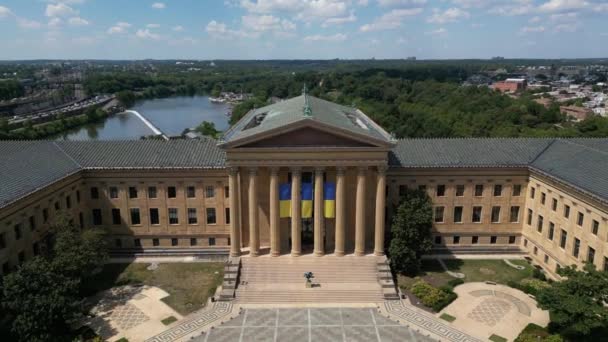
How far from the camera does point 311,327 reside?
4116 centimetres

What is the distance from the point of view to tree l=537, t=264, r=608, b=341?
112 feet

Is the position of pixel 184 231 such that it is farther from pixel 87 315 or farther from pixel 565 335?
pixel 565 335

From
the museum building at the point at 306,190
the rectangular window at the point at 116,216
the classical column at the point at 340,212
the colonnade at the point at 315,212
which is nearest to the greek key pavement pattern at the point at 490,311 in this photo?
the museum building at the point at 306,190

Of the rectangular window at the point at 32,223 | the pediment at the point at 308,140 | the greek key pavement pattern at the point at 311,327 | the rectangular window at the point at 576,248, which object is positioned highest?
the pediment at the point at 308,140

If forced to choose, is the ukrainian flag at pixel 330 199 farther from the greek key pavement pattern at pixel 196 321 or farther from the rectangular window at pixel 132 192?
the rectangular window at pixel 132 192

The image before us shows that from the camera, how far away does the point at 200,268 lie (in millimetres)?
53281

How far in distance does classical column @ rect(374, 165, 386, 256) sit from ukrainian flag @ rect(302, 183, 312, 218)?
24.3ft

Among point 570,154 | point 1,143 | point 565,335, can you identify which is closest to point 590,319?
point 565,335

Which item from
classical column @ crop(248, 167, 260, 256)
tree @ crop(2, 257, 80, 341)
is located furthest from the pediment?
tree @ crop(2, 257, 80, 341)

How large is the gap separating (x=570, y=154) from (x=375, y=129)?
22.6 meters

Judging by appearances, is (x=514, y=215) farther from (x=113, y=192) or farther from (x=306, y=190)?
(x=113, y=192)

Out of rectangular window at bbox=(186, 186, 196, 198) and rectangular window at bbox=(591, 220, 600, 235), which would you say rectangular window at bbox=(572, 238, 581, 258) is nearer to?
rectangular window at bbox=(591, 220, 600, 235)

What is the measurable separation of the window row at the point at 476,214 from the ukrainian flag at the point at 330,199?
1465 cm

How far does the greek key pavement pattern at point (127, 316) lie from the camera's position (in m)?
41.7
